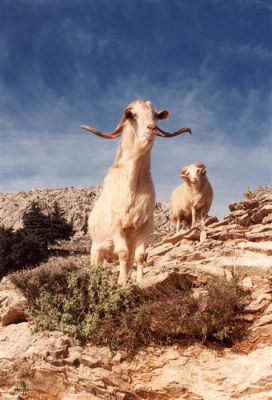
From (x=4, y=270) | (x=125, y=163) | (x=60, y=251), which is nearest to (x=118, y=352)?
(x=125, y=163)

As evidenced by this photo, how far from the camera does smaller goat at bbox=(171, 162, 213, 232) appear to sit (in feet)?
63.9

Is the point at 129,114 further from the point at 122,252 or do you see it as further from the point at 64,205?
the point at 64,205

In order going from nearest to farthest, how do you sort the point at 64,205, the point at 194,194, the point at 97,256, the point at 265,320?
1. the point at 265,320
2. the point at 97,256
3. the point at 194,194
4. the point at 64,205

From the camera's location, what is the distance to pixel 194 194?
64.6 ft

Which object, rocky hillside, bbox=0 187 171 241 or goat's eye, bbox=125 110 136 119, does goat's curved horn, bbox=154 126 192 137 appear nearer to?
goat's eye, bbox=125 110 136 119

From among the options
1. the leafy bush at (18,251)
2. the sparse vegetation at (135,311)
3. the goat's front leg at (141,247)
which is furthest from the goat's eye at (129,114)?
the leafy bush at (18,251)

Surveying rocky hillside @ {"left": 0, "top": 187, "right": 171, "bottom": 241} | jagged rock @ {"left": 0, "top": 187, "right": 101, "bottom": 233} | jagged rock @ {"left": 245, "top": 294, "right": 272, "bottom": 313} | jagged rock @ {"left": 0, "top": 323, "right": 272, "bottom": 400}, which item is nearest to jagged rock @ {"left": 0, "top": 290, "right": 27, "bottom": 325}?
jagged rock @ {"left": 0, "top": 323, "right": 272, "bottom": 400}

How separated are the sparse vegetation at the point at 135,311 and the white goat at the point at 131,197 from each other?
46cm

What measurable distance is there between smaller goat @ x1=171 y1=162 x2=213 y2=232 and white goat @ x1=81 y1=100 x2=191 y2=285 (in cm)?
1025

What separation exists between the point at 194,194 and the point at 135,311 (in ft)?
38.3

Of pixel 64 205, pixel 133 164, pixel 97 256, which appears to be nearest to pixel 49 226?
pixel 64 205

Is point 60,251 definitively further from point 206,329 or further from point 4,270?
point 206,329

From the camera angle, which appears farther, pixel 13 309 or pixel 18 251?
pixel 18 251

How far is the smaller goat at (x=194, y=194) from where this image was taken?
19484 mm
